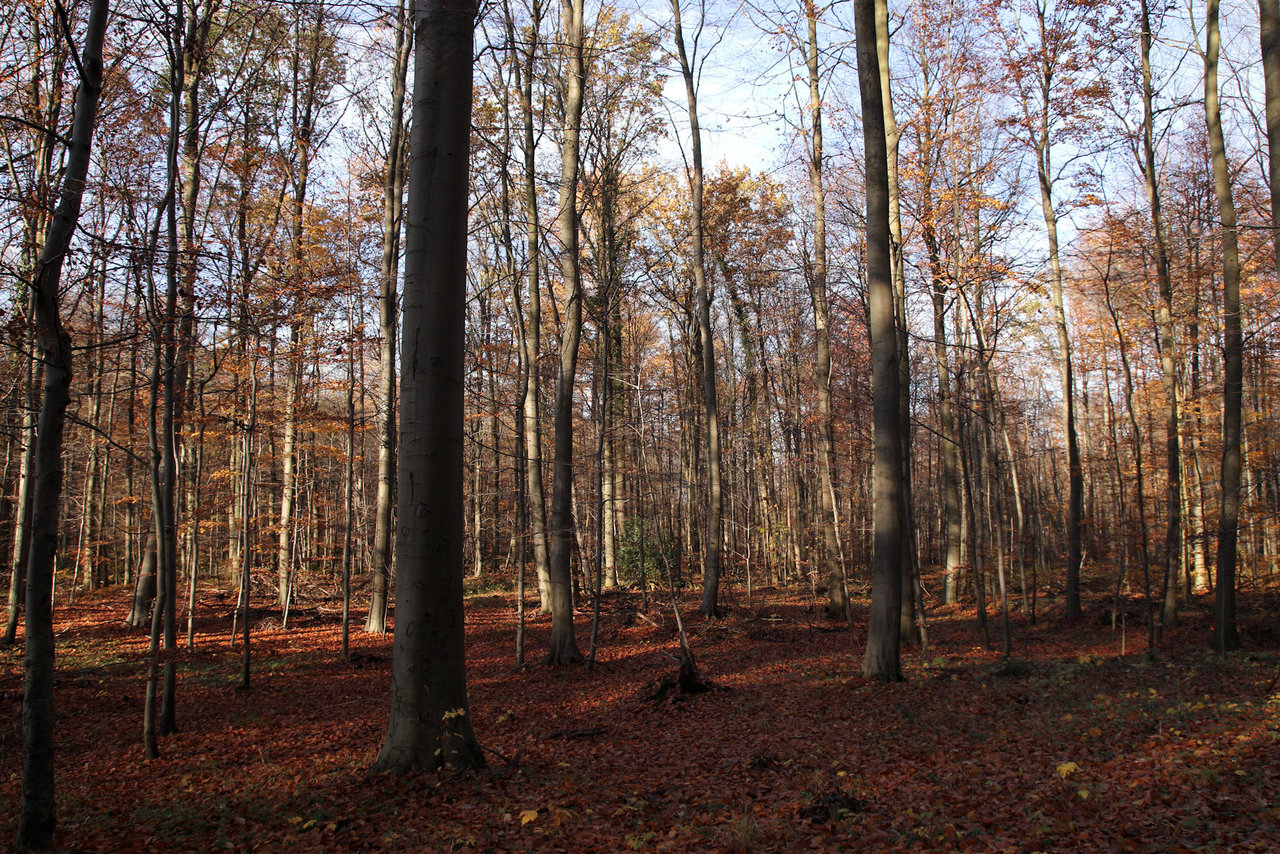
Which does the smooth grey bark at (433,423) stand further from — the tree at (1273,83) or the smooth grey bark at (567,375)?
the tree at (1273,83)

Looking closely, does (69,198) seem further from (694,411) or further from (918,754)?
(694,411)

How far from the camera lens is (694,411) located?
23594mm

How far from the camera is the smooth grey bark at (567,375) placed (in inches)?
408

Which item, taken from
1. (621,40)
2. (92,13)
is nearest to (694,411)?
(621,40)

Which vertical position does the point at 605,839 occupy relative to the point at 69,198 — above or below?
below

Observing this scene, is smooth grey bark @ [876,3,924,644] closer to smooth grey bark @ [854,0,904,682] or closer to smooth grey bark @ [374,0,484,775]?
smooth grey bark @ [854,0,904,682]

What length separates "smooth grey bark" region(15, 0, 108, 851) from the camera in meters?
3.73

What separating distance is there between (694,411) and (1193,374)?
13.8m

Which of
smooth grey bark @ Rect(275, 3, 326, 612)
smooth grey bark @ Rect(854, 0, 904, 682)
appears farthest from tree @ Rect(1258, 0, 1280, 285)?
smooth grey bark @ Rect(275, 3, 326, 612)

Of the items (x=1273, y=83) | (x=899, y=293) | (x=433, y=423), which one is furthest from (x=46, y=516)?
(x=1273, y=83)

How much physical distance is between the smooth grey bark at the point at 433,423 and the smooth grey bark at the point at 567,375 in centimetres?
509

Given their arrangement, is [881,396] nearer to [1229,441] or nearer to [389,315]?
[1229,441]

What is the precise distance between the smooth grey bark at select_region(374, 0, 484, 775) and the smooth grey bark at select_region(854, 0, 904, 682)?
18.1 feet

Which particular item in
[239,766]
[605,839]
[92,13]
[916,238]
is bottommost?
[239,766]
